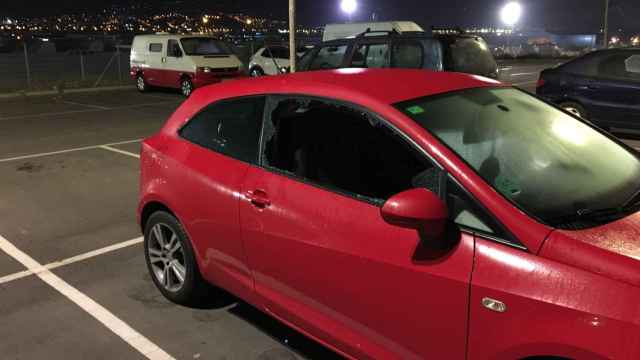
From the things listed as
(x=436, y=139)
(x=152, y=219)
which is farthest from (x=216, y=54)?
(x=436, y=139)

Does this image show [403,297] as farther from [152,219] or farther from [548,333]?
[152,219]

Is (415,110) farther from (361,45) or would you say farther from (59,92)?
(59,92)

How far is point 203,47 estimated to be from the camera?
60.0 ft

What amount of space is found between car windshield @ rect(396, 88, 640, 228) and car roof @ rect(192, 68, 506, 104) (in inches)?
3.3

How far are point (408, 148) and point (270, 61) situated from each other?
1899cm

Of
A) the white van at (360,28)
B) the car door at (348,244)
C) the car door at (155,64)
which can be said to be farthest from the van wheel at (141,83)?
the car door at (348,244)

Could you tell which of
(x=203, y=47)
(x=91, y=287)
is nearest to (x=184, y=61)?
(x=203, y=47)

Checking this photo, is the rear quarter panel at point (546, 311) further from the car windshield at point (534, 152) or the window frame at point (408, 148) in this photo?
the car windshield at point (534, 152)

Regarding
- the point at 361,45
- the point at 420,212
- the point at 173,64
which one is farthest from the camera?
the point at 173,64

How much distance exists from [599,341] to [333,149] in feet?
5.11

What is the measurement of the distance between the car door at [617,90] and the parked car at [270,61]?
12267 millimetres

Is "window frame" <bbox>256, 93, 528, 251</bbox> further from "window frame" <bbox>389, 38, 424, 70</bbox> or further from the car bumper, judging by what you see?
the car bumper

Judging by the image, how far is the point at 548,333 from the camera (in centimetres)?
202

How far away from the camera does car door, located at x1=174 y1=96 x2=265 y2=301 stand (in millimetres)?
3322
